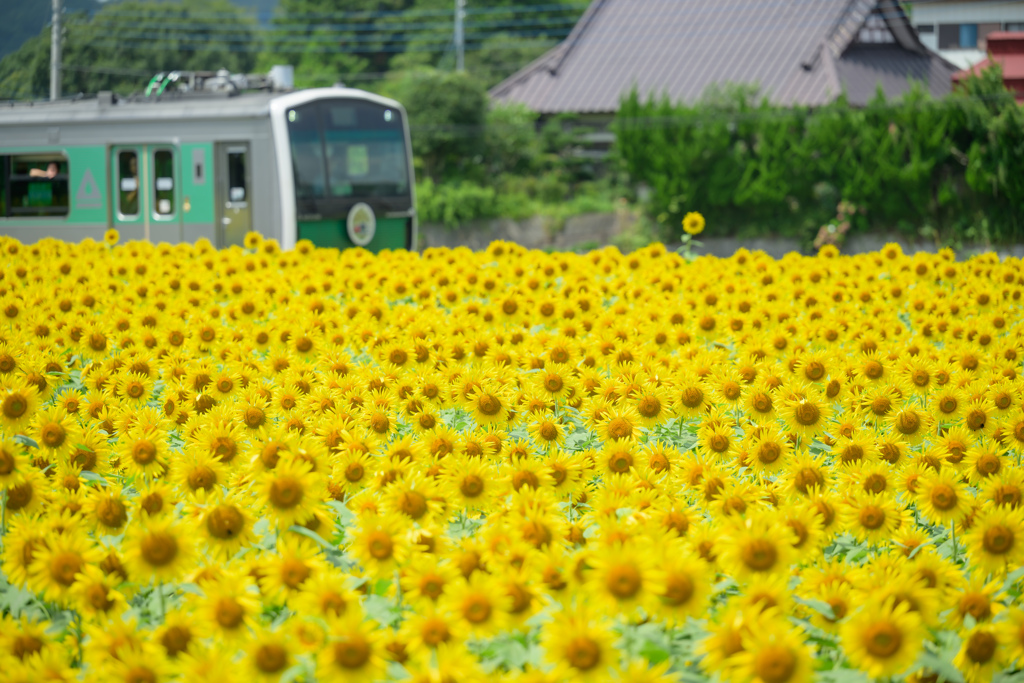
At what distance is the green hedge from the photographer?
23.2 meters

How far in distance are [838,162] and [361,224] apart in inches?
499

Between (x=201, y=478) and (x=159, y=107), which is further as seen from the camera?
(x=159, y=107)

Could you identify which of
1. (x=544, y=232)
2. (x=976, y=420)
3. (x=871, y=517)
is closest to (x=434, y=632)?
(x=871, y=517)

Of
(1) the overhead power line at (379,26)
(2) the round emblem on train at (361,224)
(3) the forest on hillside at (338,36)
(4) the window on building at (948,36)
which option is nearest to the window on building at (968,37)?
(4) the window on building at (948,36)

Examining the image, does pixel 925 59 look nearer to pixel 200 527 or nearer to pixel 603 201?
pixel 603 201

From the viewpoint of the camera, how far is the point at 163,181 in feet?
53.8

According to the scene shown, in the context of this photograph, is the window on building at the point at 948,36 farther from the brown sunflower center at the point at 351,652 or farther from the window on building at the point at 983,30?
the brown sunflower center at the point at 351,652

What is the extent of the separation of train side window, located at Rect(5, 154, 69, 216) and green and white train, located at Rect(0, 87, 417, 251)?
0.8 inches

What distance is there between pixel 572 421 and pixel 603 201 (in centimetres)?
2693

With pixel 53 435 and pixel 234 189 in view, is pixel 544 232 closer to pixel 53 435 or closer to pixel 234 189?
pixel 234 189

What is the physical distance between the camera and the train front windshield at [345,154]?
15.8 metres

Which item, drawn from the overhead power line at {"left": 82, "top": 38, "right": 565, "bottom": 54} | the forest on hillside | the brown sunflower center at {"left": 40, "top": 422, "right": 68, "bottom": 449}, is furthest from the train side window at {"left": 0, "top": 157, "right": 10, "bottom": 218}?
the overhead power line at {"left": 82, "top": 38, "right": 565, "bottom": 54}

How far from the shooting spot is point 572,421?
3768 mm

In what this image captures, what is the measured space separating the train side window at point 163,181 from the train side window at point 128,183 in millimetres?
364
